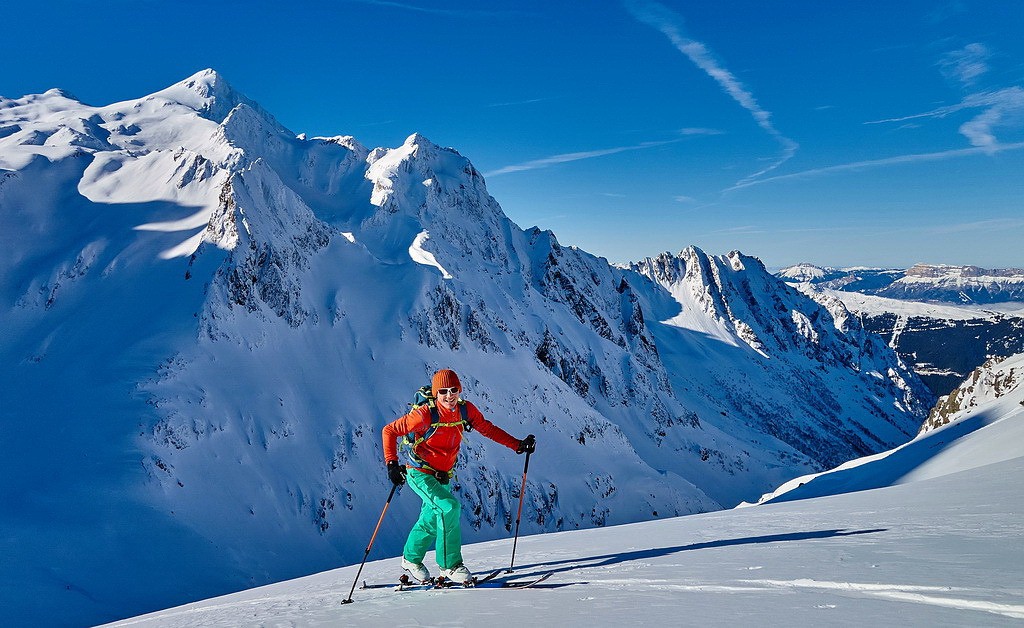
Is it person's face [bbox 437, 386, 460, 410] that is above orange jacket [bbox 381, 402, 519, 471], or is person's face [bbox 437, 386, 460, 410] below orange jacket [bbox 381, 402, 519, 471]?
above

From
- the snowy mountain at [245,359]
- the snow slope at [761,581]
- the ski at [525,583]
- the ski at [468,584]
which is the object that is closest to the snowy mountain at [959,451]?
the snow slope at [761,581]

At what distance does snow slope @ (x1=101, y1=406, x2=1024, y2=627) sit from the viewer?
391 cm

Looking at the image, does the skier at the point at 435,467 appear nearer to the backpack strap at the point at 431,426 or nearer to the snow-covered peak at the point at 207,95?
the backpack strap at the point at 431,426

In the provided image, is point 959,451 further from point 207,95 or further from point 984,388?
point 207,95

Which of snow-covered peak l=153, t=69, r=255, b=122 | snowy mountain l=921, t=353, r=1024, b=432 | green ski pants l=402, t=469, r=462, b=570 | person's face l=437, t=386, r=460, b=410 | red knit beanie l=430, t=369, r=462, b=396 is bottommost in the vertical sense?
snowy mountain l=921, t=353, r=1024, b=432

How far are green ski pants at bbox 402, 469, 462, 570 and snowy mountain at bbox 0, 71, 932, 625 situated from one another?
17.7 meters

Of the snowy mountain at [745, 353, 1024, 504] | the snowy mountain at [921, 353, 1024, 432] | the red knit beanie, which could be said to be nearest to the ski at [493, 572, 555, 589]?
the red knit beanie

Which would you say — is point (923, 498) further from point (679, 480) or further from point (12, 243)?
point (679, 480)

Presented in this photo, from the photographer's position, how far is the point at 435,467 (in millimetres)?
7582

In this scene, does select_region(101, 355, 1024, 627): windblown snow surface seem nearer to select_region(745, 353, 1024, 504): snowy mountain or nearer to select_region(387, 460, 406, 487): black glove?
select_region(387, 460, 406, 487): black glove

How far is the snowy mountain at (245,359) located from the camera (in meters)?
23.6

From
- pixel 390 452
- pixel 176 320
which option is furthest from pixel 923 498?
pixel 176 320

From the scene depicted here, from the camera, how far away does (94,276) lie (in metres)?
36.0

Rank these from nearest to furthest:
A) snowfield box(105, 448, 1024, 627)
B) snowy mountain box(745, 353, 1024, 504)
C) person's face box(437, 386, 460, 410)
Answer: snowfield box(105, 448, 1024, 627), person's face box(437, 386, 460, 410), snowy mountain box(745, 353, 1024, 504)
